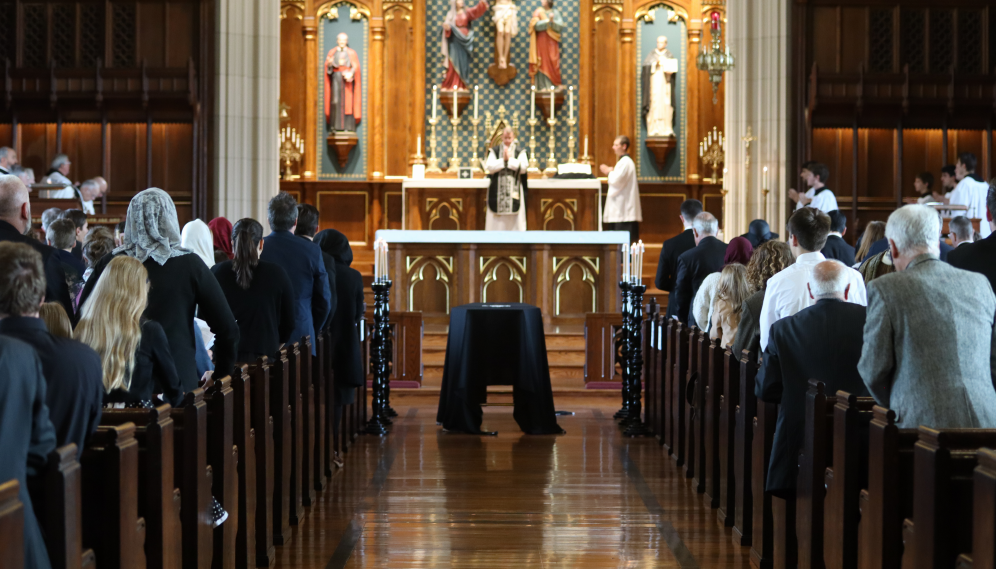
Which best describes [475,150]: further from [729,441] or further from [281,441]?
[281,441]

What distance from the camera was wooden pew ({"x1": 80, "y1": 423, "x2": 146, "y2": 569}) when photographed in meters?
2.99

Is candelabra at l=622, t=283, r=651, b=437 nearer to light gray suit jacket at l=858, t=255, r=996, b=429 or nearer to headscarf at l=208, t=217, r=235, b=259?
headscarf at l=208, t=217, r=235, b=259

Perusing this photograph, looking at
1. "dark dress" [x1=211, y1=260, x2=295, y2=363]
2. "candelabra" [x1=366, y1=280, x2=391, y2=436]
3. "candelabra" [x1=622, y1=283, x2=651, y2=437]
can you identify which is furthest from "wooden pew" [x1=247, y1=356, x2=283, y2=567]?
"candelabra" [x1=622, y1=283, x2=651, y2=437]

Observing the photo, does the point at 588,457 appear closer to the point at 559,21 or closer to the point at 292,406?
the point at 292,406

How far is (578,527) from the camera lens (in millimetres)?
5363

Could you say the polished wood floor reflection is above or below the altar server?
below

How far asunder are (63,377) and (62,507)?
412 mm

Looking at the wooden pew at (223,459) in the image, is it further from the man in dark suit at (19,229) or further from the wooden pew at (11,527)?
the wooden pew at (11,527)

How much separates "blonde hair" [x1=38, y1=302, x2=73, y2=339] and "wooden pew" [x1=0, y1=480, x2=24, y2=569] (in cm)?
106

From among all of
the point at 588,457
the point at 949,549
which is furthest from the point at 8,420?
the point at 588,457

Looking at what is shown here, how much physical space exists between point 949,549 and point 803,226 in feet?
7.07

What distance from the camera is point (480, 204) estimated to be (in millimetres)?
14141

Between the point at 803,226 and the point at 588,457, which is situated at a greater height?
the point at 803,226

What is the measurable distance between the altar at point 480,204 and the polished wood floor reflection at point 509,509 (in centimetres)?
629
